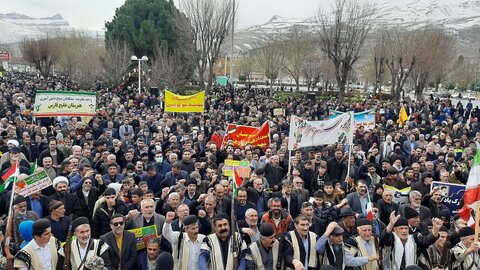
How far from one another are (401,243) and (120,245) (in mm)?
3350

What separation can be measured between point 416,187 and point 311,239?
169 inches

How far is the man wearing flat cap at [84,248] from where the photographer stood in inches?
198

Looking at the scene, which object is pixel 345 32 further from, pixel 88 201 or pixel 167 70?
pixel 88 201

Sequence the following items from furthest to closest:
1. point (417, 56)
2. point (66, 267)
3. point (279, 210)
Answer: point (417, 56) → point (279, 210) → point (66, 267)

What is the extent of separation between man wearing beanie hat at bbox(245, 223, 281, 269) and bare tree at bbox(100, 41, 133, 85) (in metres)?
36.8

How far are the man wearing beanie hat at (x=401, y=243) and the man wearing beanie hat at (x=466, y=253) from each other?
0.92 ft

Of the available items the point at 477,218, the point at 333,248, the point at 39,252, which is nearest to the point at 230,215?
the point at 333,248

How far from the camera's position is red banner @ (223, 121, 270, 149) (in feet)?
43.3

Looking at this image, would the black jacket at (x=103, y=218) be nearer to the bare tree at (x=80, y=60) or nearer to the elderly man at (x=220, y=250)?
the elderly man at (x=220, y=250)

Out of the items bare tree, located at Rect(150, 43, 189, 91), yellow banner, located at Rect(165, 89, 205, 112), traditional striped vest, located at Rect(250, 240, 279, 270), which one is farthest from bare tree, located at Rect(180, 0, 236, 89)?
traditional striped vest, located at Rect(250, 240, 279, 270)

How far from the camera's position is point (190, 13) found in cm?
3597

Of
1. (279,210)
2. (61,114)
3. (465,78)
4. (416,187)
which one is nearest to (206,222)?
(279,210)

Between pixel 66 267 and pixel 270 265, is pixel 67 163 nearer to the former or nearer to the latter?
pixel 66 267

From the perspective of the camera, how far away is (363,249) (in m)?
5.34
